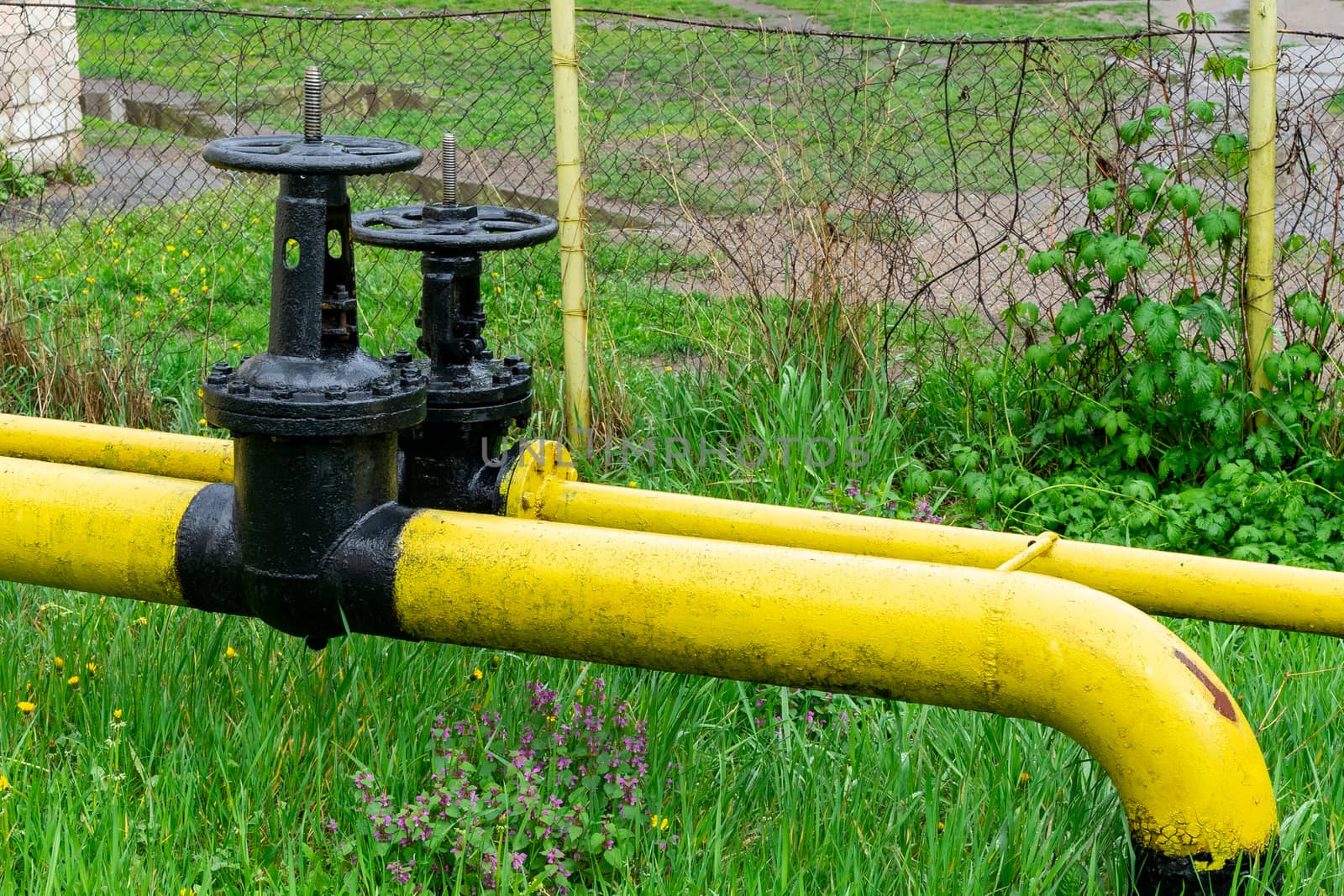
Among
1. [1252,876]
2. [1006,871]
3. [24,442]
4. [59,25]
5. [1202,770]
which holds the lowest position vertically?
[1006,871]

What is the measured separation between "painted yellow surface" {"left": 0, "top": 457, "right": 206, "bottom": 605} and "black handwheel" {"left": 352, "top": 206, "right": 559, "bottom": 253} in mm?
529

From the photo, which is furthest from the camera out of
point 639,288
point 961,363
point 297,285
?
point 639,288

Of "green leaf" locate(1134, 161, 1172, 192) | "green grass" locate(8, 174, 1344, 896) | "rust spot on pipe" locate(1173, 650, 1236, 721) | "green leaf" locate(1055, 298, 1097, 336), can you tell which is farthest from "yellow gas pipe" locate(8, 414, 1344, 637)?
"green leaf" locate(1134, 161, 1172, 192)

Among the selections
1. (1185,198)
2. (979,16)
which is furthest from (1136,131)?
(979,16)

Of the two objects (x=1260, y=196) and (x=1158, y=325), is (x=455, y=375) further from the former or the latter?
(x=1260, y=196)

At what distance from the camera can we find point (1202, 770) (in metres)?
1.77

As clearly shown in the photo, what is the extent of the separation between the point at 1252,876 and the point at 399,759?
1353 mm

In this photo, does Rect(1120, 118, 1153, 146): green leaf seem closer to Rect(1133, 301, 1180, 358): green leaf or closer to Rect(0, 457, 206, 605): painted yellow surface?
Rect(1133, 301, 1180, 358): green leaf

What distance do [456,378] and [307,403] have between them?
396 millimetres

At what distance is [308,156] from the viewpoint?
2.03m

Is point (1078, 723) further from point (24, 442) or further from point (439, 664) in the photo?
point (24, 442)

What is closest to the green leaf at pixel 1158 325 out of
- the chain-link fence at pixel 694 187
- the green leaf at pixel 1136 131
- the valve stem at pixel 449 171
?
the chain-link fence at pixel 694 187

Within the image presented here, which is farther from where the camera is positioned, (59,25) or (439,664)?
(59,25)

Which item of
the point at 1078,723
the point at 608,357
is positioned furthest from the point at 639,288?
the point at 1078,723
